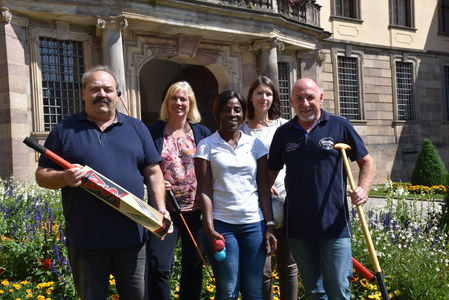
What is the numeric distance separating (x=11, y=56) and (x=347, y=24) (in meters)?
12.0

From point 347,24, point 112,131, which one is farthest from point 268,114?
point 347,24

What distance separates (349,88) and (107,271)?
16.7 meters

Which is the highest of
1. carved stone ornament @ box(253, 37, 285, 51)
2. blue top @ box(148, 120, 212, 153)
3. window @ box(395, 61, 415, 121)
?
carved stone ornament @ box(253, 37, 285, 51)

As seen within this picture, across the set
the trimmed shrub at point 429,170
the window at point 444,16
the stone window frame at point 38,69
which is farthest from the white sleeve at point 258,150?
the window at point 444,16

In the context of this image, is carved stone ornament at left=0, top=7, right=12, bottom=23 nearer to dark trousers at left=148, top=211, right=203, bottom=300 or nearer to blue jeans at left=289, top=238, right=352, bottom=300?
dark trousers at left=148, top=211, right=203, bottom=300

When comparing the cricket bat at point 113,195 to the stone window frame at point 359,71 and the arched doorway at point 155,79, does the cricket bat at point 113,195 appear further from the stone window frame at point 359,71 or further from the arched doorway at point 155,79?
the stone window frame at point 359,71

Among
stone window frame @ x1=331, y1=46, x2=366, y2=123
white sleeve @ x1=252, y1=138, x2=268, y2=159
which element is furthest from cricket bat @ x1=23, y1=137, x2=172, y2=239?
stone window frame @ x1=331, y1=46, x2=366, y2=123

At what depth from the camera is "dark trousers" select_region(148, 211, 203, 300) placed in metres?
3.68

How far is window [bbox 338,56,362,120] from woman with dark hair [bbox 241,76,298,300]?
48.4ft

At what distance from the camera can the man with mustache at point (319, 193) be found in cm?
329

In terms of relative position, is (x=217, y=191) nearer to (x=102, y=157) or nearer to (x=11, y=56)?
(x=102, y=157)

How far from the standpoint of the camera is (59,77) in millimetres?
12406

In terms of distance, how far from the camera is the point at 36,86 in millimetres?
11875

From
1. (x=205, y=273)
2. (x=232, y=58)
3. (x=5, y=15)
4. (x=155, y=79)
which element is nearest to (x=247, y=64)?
(x=232, y=58)
